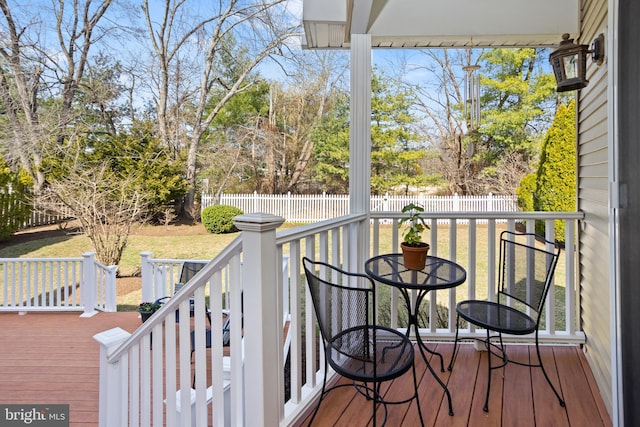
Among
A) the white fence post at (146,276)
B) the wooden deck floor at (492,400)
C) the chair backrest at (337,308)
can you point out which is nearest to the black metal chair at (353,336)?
the chair backrest at (337,308)

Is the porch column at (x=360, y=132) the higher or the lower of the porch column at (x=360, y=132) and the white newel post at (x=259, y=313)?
the higher

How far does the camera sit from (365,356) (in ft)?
4.62

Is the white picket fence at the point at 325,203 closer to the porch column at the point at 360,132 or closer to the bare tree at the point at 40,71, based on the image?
the bare tree at the point at 40,71

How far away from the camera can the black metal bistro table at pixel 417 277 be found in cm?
170

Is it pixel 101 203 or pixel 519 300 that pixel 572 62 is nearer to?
pixel 519 300

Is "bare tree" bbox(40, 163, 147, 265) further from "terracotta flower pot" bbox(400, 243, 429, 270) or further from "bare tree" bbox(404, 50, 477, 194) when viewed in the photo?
"bare tree" bbox(404, 50, 477, 194)

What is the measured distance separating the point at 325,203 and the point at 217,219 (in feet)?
9.65

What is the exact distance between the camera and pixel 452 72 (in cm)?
939

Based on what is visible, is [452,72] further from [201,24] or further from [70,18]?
[70,18]

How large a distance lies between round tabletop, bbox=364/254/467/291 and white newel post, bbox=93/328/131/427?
1.29 metres

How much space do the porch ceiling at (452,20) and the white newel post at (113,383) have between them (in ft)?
7.37

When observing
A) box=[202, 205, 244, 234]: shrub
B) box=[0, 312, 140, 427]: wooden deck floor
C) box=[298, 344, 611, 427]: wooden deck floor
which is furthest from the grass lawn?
box=[298, 344, 611, 427]: wooden deck floor

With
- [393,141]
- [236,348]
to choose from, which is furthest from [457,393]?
[393,141]

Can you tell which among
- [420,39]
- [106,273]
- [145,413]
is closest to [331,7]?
[420,39]
